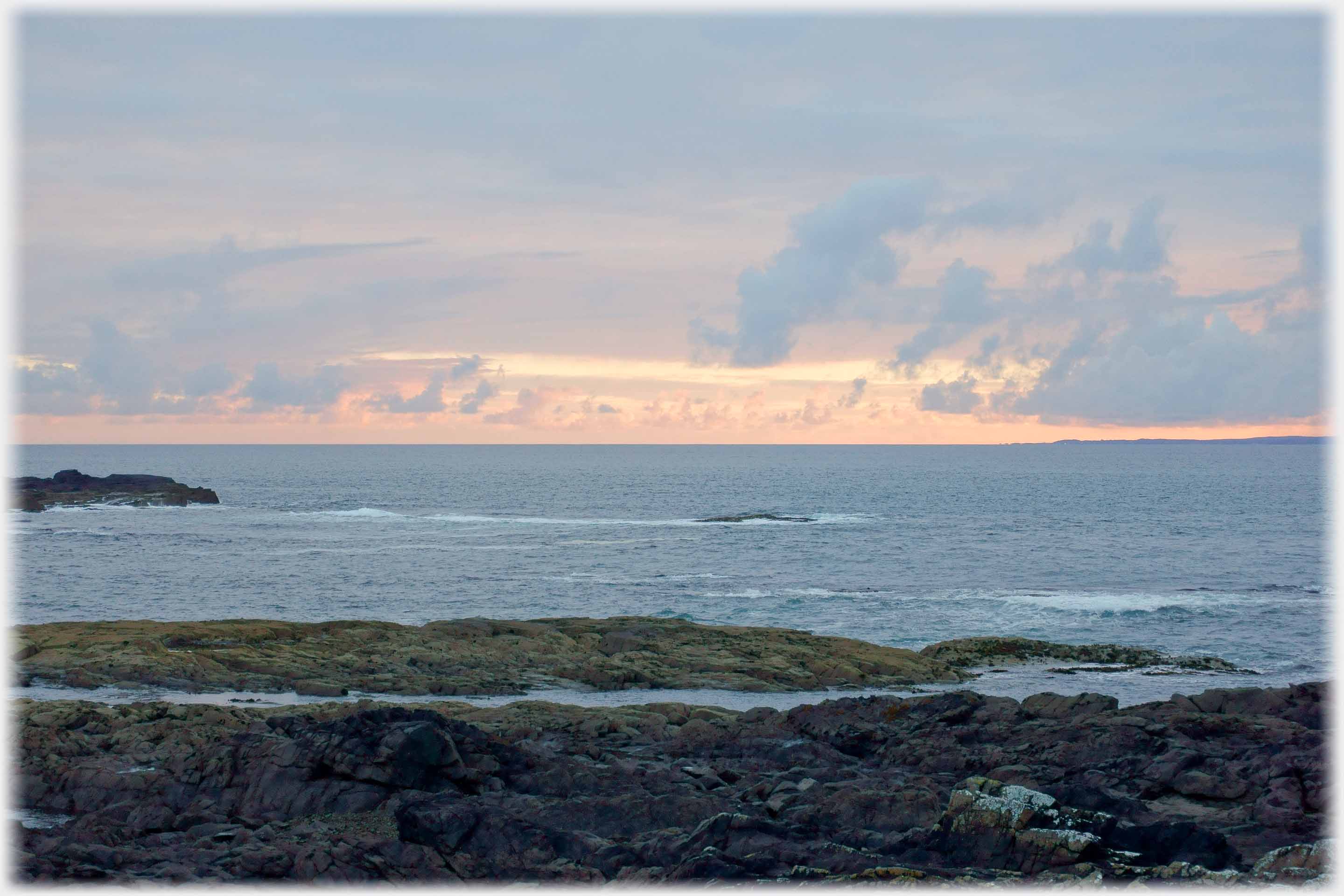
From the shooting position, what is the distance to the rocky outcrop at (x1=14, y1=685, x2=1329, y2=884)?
12.7 metres

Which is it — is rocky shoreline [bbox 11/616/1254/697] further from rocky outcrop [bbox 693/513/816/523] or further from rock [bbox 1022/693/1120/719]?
rocky outcrop [bbox 693/513/816/523]

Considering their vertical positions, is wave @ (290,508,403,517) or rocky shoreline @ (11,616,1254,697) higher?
wave @ (290,508,403,517)

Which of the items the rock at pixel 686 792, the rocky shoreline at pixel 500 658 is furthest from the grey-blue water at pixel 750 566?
the rock at pixel 686 792

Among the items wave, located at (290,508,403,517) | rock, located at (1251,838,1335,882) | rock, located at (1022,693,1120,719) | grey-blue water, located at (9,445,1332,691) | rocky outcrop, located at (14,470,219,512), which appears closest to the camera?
rock, located at (1251,838,1335,882)

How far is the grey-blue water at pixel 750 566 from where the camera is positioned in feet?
151

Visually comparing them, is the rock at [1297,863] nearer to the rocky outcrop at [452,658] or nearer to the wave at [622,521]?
the rocky outcrop at [452,658]

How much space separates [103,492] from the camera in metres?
106

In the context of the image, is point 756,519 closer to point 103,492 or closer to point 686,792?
point 103,492

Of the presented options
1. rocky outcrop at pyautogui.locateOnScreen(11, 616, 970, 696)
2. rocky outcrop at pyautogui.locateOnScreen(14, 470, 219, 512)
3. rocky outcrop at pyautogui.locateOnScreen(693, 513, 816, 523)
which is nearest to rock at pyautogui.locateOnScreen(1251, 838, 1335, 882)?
rocky outcrop at pyautogui.locateOnScreen(11, 616, 970, 696)

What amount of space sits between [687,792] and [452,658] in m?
17.3

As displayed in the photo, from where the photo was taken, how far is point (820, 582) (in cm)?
5694

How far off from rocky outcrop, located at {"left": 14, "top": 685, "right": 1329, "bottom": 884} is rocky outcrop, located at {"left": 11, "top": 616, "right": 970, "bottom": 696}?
6.54 metres

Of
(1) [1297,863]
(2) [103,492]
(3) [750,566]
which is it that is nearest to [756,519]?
(3) [750,566]

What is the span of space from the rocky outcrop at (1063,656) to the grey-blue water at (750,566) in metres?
1.72
